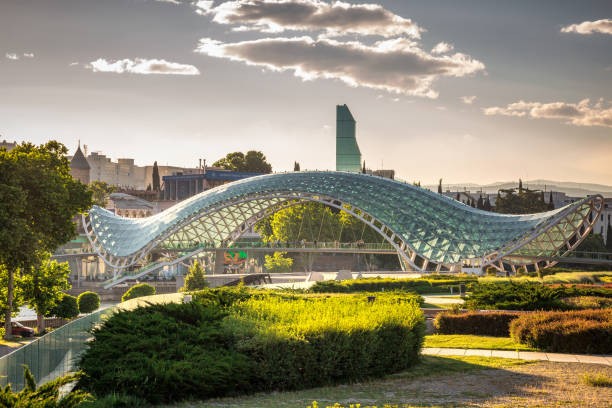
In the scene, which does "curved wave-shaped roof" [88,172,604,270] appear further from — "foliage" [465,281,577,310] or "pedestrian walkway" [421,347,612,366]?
"pedestrian walkway" [421,347,612,366]

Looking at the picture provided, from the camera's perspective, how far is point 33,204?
1799 inches

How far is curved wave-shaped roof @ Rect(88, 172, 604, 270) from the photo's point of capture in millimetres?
78125

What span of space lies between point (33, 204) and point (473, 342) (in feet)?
97.0

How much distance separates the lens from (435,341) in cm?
2686

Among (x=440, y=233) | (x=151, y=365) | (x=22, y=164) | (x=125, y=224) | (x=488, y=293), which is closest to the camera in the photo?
(x=151, y=365)

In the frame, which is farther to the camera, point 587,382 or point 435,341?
point 435,341

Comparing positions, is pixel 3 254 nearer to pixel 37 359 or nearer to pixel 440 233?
pixel 37 359

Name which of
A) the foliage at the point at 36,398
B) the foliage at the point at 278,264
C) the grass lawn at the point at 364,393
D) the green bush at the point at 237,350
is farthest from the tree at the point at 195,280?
the foliage at the point at 36,398

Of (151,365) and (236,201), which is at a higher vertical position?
(236,201)

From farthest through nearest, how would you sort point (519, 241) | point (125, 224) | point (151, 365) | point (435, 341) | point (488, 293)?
point (125, 224) < point (519, 241) < point (488, 293) < point (435, 341) < point (151, 365)

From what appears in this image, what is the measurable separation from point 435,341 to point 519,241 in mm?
50648

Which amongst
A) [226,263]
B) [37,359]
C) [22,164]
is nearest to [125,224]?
[226,263]

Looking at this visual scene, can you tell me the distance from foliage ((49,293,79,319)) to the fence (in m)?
34.8

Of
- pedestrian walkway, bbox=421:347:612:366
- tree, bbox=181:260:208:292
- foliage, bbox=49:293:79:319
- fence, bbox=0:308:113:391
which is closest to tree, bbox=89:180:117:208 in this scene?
tree, bbox=181:260:208:292
